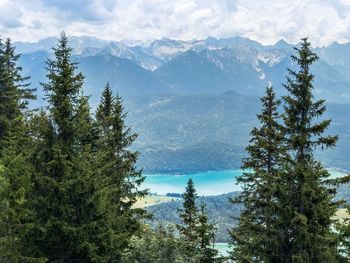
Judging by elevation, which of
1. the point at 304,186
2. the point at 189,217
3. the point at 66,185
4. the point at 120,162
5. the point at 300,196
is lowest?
the point at 300,196

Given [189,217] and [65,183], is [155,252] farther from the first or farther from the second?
[189,217]

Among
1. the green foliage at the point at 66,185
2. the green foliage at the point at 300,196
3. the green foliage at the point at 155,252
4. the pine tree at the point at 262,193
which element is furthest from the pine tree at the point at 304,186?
the green foliage at the point at 66,185

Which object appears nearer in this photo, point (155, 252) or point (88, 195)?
point (88, 195)

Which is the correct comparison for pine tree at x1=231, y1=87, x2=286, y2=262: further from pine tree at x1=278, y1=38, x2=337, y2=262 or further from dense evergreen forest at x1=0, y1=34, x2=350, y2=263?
pine tree at x1=278, y1=38, x2=337, y2=262

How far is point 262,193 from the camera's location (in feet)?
64.5

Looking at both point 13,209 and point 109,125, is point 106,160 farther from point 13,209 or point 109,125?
point 13,209

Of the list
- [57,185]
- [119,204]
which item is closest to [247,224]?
[119,204]

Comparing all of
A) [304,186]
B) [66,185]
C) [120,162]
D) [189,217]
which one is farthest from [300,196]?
[189,217]

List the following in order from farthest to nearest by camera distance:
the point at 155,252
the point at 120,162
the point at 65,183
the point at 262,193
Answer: the point at 120,162, the point at 262,193, the point at 155,252, the point at 65,183

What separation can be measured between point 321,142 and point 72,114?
366 inches

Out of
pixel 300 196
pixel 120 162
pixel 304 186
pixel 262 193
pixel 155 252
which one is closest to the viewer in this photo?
pixel 304 186

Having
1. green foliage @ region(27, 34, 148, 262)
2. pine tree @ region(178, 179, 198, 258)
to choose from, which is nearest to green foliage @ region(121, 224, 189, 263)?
green foliage @ region(27, 34, 148, 262)

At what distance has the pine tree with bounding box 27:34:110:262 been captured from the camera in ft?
53.4

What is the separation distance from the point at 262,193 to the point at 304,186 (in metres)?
3.47
